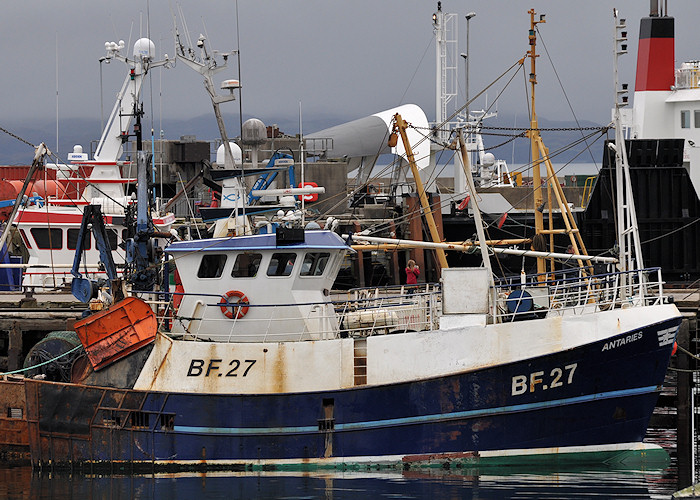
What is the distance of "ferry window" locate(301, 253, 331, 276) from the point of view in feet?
60.7

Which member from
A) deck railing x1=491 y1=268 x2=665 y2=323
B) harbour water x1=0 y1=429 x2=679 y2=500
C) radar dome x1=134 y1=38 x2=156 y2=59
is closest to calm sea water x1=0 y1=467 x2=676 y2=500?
harbour water x1=0 y1=429 x2=679 y2=500

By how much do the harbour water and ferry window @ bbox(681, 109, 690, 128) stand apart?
22.0 m

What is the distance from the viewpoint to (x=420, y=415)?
17500 mm

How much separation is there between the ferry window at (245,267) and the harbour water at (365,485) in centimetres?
324

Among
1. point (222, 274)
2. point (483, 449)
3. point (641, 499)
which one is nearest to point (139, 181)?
point (222, 274)

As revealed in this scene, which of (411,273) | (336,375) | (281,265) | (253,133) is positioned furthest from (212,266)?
(253,133)

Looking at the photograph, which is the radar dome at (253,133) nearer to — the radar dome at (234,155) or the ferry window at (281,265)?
the radar dome at (234,155)

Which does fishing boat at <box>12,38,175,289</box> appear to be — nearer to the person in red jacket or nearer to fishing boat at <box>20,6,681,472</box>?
the person in red jacket

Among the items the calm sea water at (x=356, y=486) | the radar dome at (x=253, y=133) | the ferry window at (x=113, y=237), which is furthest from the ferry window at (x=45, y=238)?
the calm sea water at (x=356, y=486)

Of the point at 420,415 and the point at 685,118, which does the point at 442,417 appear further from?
the point at 685,118

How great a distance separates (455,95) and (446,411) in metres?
23.3

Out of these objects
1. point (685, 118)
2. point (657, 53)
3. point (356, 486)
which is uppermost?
point (657, 53)

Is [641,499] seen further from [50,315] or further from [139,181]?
[50,315]

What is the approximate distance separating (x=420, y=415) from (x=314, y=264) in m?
3.08
